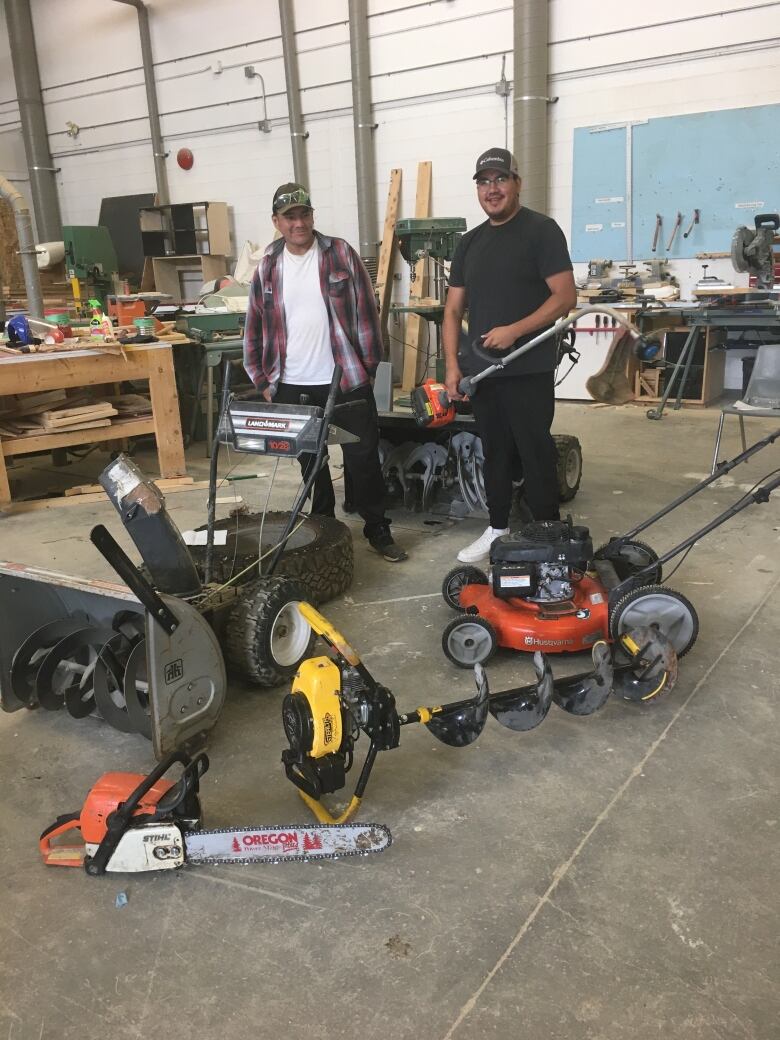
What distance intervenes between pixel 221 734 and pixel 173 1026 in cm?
99

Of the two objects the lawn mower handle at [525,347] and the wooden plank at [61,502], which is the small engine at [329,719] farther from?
the wooden plank at [61,502]

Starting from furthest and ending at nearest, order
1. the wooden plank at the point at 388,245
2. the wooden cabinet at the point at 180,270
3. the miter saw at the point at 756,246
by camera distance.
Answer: the wooden cabinet at the point at 180,270
the wooden plank at the point at 388,245
the miter saw at the point at 756,246

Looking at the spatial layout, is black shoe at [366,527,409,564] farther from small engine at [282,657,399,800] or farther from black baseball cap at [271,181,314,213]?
small engine at [282,657,399,800]

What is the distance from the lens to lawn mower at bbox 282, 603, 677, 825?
6.03 ft

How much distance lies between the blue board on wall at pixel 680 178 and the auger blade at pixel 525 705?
5910mm

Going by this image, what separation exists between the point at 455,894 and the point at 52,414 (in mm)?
4032

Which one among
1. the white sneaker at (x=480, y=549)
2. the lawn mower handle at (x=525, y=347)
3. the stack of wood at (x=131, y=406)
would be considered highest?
the lawn mower handle at (x=525, y=347)

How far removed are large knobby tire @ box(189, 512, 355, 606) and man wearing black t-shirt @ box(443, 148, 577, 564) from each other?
2.28 ft

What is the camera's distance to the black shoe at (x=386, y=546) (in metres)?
3.73

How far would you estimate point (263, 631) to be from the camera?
2510 millimetres

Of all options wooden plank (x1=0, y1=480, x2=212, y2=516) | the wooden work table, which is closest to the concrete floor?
wooden plank (x1=0, y1=480, x2=212, y2=516)

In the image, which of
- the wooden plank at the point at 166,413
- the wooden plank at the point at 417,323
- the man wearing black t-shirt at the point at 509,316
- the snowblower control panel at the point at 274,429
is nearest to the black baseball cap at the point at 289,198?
the man wearing black t-shirt at the point at 509,316

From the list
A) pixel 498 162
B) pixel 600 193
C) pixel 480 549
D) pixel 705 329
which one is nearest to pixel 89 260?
pixel 600 193

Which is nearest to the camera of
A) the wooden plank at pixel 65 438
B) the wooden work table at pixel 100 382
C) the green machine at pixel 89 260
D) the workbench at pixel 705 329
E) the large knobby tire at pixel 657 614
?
the large knobby tire at pixel 657 614
